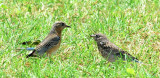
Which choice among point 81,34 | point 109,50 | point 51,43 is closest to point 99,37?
point 109,50

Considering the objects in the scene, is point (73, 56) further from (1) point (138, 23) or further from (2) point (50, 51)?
(1) point (138, 23)

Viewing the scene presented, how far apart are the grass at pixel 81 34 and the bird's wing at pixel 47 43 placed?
0.24 meters

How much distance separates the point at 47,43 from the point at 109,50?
1346 mm

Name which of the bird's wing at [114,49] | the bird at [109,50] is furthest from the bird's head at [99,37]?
the bird's wing at [114,49]

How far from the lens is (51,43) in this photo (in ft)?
28.7

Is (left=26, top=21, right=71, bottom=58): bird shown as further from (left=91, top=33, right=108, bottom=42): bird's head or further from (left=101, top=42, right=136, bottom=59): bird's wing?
(left=101, top=42, right=136, bottom=59): bird's wing

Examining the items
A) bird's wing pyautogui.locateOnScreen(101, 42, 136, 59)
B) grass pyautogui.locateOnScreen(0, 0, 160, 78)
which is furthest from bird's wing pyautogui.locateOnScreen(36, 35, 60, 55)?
bird's wing pyautogui.locateOnScreen(101, 42, 136, 59)

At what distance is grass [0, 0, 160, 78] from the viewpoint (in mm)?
7340

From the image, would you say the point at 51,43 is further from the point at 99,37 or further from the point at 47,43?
the point at 99,37

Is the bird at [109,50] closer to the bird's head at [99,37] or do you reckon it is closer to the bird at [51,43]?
the bird's head at [99,37]

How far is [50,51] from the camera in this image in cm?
870

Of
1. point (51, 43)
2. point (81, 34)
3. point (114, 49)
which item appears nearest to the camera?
point (114, 49)

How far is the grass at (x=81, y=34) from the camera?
734 cm

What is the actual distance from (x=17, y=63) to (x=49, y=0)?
4136 mm
